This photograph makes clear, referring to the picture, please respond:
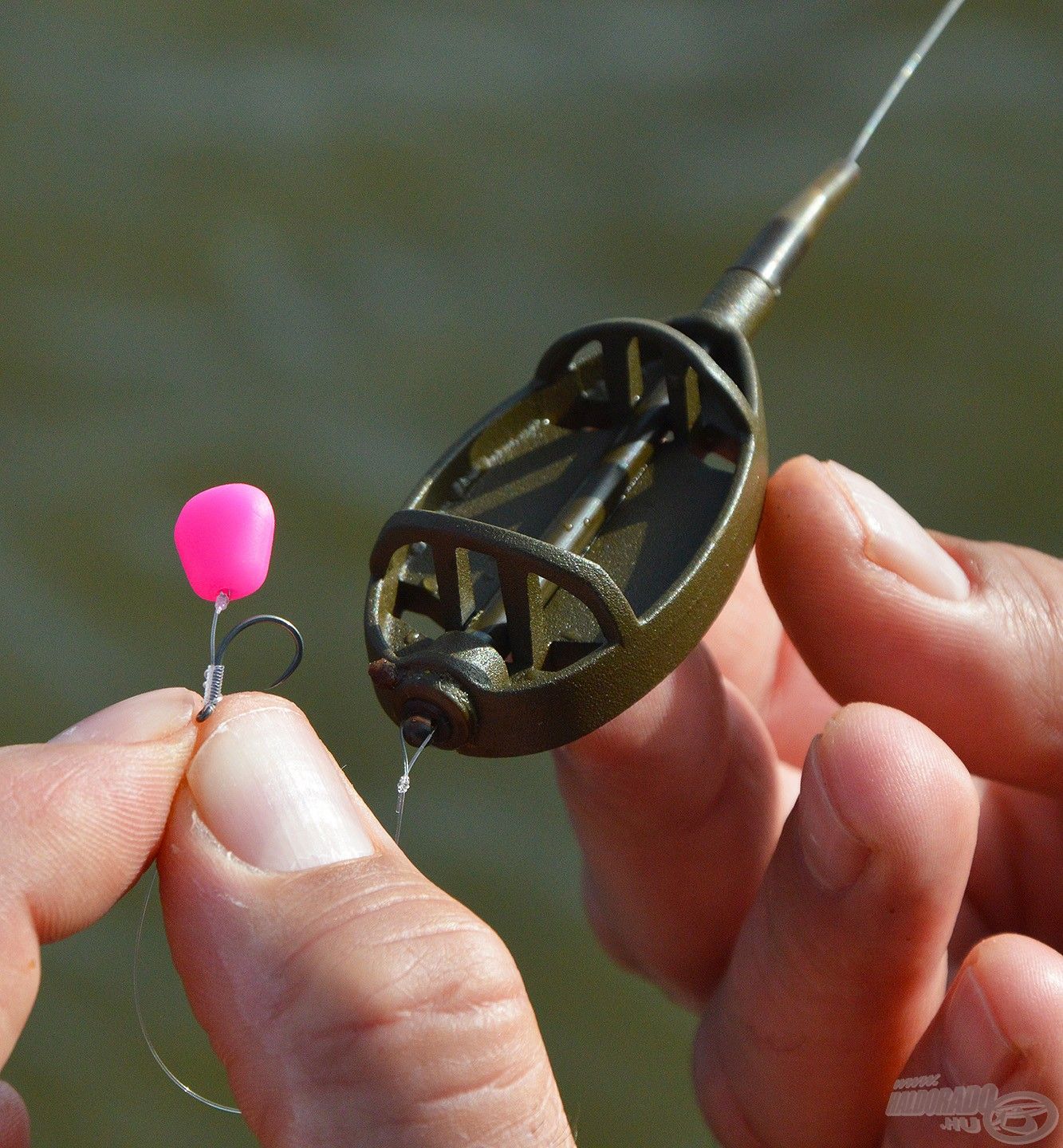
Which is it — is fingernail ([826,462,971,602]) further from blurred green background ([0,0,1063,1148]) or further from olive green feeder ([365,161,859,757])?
blurred green background ([0,0,1063,1148])

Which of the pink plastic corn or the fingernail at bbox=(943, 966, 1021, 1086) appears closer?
the pink plastic corn

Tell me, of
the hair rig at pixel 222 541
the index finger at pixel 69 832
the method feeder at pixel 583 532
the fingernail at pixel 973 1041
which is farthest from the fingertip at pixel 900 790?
the index finger at pixel 69 832

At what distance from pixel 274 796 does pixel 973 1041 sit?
2.91ft

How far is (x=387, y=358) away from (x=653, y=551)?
55.9 inches

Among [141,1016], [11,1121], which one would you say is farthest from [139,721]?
[141,1016]

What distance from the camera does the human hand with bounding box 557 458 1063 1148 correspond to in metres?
1.77

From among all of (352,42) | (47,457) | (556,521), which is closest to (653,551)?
(556,521)

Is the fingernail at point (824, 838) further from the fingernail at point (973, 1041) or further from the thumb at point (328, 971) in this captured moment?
the thumb at point (328, 971)

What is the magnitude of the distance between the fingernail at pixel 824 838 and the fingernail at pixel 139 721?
0.77 meters

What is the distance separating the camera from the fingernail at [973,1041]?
1683mm

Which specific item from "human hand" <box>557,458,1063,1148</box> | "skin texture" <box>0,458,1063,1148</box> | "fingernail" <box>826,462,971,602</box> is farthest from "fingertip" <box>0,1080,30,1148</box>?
"fingernail" <box>826,462,971,602</box>

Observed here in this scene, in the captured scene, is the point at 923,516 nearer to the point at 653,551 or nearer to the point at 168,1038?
the point at 653,551

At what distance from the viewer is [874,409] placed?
117 inches

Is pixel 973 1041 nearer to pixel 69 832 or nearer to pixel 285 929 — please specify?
pixel 285 929
